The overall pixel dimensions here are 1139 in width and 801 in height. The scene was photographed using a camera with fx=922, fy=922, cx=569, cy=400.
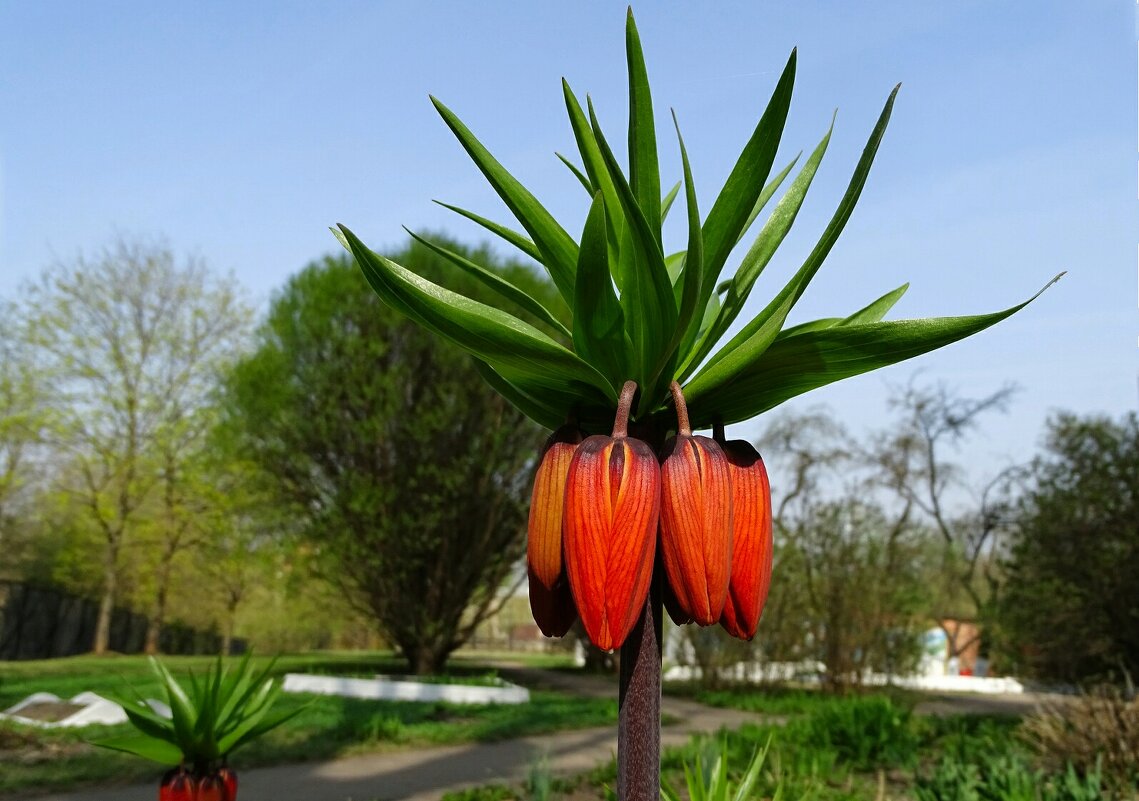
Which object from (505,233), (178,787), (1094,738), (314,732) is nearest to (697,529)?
(505,233)

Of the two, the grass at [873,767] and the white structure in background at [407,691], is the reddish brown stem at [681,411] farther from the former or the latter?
the white structure in background at [407,691]

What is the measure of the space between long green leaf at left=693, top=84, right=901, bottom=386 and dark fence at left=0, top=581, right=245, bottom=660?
98.0 ft

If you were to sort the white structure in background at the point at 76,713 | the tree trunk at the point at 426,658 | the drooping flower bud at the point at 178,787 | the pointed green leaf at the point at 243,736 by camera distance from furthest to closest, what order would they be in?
the tree trunk at the point at 426,658
the white structure in background at the point at 76,713
the pointed green leaf at the point at 243,736
the drooping flower bud at the point at 178,787

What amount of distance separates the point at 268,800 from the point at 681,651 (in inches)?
442

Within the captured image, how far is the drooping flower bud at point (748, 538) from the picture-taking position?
46.8 inches

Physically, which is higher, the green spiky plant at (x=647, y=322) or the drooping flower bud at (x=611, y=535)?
the green spiky plant at (x=647, y=322)

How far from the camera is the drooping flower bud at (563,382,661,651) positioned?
108 centimetres

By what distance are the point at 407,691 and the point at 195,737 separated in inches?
446

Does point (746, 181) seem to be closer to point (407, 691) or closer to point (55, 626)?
point (407, 691)

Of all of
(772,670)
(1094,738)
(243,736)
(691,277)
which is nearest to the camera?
(691,277)

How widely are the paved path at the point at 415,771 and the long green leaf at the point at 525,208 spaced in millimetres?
4529

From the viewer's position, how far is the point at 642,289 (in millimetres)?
1133

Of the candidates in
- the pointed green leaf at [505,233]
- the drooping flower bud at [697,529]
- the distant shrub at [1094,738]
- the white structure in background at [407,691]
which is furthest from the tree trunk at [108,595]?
the drooping flower bud at [697,529]

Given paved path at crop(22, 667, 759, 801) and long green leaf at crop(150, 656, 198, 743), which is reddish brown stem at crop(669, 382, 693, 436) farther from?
paved path at crop(22, 667, 759, 801)
